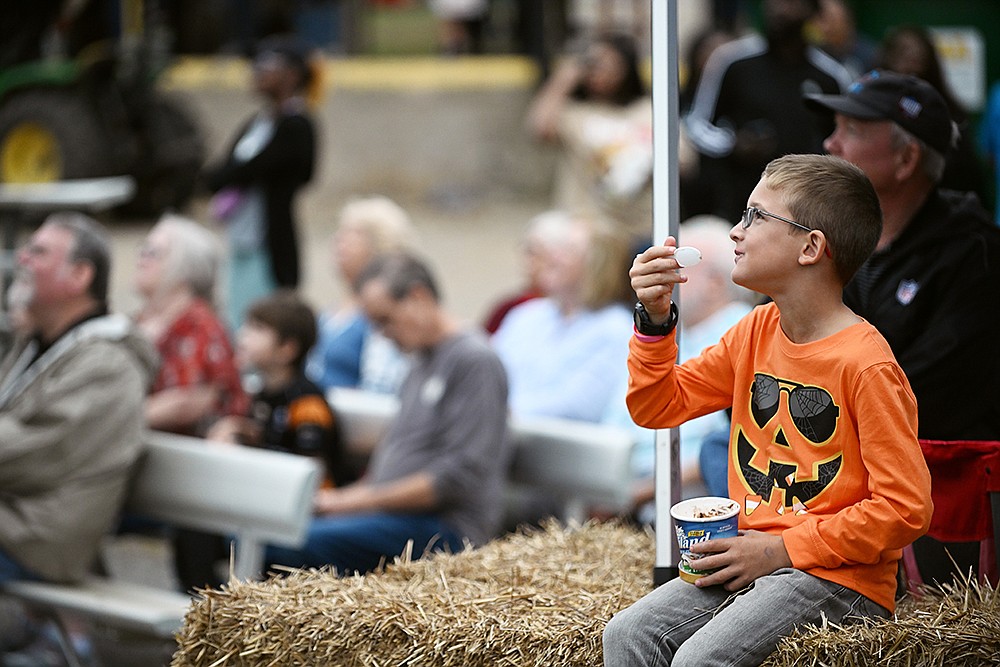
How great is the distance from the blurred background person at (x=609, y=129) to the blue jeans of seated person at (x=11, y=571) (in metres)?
3.18

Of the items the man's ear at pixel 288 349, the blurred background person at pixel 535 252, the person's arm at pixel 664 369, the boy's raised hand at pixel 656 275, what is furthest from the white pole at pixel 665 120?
the blurred background person at pixel 535 252

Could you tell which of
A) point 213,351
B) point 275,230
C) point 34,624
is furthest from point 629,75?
point 34,624

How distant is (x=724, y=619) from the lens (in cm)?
276

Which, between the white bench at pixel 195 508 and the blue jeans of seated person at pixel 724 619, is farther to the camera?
the white bench at pixel 195 508

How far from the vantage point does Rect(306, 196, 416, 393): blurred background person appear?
6.79m

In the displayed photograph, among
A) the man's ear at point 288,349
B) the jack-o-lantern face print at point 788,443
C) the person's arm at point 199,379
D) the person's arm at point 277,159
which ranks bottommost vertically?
the person's arm at point 199,379

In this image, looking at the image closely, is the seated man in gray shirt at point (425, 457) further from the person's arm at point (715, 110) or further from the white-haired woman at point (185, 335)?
the person's arm at point (715, 110)

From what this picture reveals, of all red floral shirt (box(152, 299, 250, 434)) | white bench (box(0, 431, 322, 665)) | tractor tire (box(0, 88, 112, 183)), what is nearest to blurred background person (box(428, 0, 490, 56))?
tractor tire (box(0, 88, 112, 183))

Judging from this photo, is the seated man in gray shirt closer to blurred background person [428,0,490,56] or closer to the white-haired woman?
the white-haired woman

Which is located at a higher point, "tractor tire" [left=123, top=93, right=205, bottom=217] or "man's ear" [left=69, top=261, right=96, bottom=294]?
"man's ear" [left=69, top=261, right=96, bottom=294]

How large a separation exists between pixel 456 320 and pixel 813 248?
11.6 ft

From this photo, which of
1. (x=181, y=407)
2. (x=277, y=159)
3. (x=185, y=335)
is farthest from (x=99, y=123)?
(x=181, y=407)

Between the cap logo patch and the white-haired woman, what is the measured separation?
3.37 metres

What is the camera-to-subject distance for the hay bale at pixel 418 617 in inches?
120
